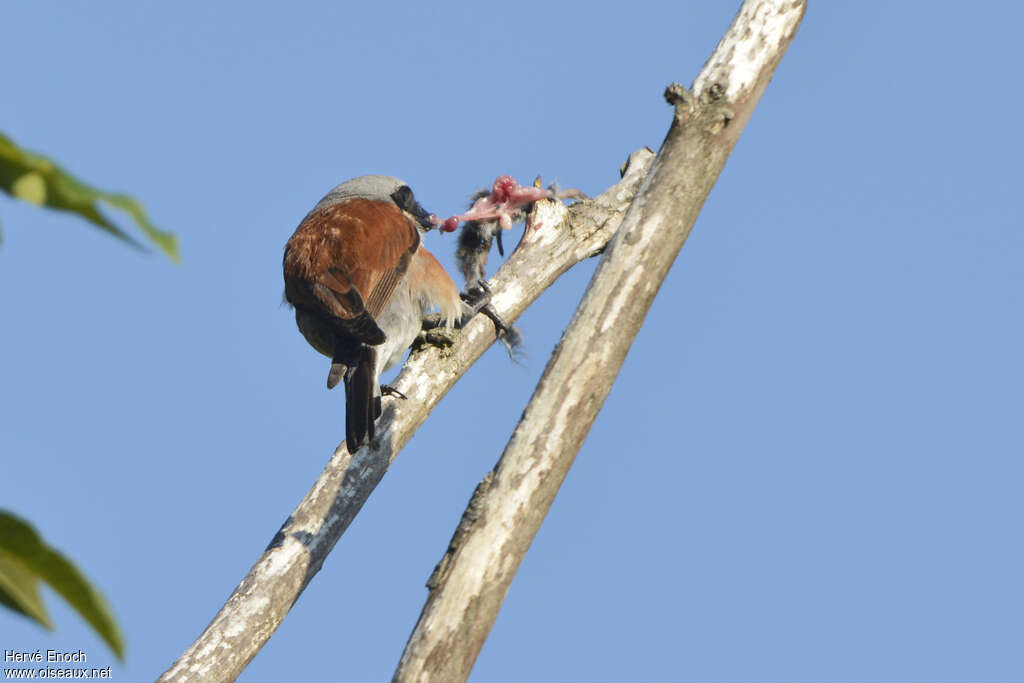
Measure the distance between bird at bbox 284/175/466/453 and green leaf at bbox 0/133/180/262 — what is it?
4088mm

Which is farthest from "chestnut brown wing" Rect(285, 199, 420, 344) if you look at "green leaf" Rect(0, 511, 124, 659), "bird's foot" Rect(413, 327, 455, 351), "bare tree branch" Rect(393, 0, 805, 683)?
"green leaf" Rect(0, 511, 124, 659)

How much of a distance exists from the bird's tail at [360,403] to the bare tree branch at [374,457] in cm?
19

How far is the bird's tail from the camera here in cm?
459

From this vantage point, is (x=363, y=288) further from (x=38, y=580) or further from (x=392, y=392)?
(x=38, y=580)

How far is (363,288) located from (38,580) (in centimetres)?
476

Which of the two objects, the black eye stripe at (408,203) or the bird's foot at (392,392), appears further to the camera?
the black eye stripe at (408,203)

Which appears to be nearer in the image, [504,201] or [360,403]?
[360,403]

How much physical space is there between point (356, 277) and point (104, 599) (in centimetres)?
481

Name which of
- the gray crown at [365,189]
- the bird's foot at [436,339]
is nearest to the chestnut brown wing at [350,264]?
the bird's foot at [436,339]

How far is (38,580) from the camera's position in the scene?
0.83m

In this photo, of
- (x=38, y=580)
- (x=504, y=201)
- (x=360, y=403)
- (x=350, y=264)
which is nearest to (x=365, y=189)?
(x=504, y=201)

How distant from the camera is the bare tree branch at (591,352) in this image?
2.70 meters

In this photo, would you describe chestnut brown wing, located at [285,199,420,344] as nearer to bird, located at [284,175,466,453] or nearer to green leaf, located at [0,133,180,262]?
bird, located at [284,175,466,453]

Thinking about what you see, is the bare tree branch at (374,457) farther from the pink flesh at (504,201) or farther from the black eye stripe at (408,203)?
the black eye stripe at (408,203)
